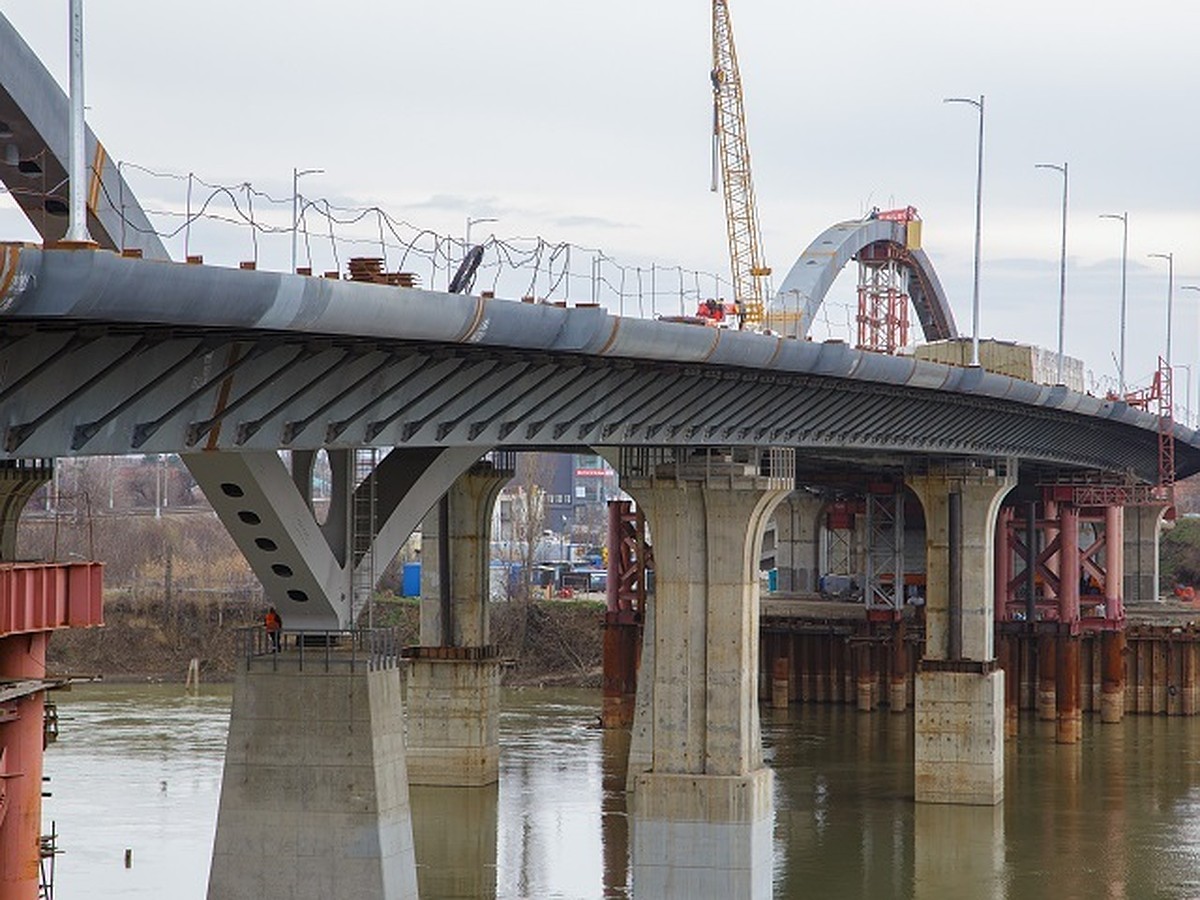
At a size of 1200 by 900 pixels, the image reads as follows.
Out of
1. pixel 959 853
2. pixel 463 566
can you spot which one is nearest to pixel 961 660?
pixel 959 853

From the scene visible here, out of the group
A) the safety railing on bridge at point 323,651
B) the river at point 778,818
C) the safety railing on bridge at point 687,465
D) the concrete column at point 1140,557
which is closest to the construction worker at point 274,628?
the safety railing on bridge at point 323,651

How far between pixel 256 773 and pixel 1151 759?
50.3 meters

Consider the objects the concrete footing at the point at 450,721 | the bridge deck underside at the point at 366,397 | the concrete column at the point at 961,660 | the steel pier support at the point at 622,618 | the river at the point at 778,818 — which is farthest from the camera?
the steel pier support at the point at 622,618

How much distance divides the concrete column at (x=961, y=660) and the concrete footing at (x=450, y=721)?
42.0 ft

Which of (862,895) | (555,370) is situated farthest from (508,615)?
→ (555,370)

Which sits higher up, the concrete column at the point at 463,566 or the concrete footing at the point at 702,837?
the concrete column at the point at 463,566

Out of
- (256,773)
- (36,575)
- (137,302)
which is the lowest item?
(256,773)

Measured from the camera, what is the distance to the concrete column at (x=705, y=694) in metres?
54.0

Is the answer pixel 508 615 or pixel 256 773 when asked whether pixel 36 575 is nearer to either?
pixel 256 773

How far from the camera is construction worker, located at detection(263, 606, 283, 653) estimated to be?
1725 inches

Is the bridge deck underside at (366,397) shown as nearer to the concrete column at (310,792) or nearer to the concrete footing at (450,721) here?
the concrete column at (310,792)

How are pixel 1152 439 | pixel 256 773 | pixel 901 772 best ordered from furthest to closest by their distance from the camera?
pixel 1152 439
pixel 901 772
pixel 256 773

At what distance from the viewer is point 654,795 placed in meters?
54.9

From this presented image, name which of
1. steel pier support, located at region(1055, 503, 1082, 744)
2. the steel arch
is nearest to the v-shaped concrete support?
the steel arch
